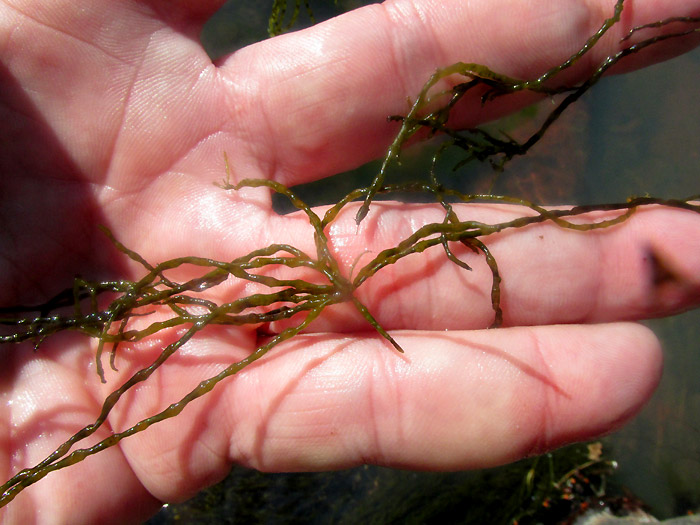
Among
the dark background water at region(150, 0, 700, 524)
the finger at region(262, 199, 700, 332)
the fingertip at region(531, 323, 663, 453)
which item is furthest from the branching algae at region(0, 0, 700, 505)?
the dark background water at region(150, 0, 700, 524)

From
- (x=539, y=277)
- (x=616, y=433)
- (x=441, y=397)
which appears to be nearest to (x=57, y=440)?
(x=441, y=397)

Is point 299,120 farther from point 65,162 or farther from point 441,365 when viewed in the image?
point 441,365

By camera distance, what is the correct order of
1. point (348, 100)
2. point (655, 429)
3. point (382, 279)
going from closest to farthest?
point (382, 279)
point (348, 100)
point (655, 429)

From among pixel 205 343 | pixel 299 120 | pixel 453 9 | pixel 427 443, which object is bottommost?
pixel 427 443

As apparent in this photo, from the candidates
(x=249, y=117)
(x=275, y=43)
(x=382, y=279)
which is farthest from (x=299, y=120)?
(x=382, y=279)

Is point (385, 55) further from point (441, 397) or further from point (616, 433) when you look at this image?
point (616, 433)
